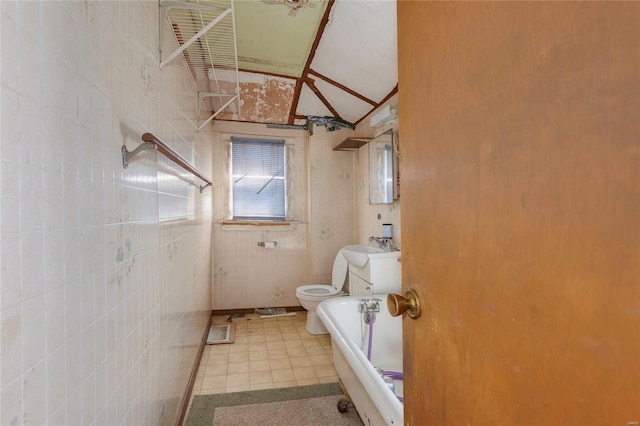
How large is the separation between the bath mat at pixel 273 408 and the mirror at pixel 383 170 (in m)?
1.54

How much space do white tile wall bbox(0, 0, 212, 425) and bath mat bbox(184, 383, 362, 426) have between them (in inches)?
16.4

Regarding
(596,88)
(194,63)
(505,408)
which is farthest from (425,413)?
(194,63)

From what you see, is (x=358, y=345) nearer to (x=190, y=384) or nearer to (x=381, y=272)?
(x=381, y=272)

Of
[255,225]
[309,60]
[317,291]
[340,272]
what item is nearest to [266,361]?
[317,291]

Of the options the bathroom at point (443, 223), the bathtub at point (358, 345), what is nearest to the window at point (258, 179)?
the bathtub at point (358, 345)

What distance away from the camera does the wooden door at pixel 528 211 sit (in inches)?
12.5

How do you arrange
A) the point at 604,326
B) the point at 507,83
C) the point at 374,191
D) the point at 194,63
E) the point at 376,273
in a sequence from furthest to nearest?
the point at 374,191
the point at 376,273
the point at 194,63
the point at 507,83
the point at 604,326

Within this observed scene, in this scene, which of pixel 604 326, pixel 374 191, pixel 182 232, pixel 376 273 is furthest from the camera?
pixel 374 191

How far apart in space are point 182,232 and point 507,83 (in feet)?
5.55

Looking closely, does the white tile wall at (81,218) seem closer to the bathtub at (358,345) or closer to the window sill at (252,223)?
the bathtub at (358,345)

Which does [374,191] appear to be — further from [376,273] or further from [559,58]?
[559,58]

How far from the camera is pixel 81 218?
2.20 feet

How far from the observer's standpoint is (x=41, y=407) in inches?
21.0

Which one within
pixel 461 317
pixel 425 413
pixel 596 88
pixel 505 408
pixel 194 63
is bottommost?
pixel 425 413
